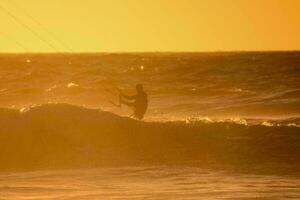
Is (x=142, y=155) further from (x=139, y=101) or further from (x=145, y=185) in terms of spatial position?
(x=145, y=185)

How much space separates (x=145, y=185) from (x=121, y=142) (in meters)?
7.30

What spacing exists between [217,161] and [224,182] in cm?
433

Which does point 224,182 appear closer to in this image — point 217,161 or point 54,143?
point 217,161

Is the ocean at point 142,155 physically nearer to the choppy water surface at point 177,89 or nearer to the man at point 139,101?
the man at point 139,101

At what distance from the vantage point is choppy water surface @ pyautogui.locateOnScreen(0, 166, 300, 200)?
17.7 meters

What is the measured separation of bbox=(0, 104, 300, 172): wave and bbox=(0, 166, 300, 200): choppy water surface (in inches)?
67.8

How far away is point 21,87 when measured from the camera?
2339 inches

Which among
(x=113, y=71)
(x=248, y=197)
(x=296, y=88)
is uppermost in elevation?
(x=113, y=71)

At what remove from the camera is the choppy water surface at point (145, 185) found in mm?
17688

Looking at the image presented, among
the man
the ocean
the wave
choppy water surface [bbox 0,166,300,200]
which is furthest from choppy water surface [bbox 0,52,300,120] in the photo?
choppy water surface [bbox 0,166,300,200]

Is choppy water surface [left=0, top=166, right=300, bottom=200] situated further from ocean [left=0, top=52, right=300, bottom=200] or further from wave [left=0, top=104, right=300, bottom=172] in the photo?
wave [left=0, top=104, right=300, bottom=172]

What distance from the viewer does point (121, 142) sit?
26344 millimetres

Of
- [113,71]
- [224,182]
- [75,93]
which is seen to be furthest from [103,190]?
[113,71]

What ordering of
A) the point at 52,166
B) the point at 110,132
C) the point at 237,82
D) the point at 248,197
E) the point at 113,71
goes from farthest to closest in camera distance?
the point at 113,71 → the point at 237,82 → the point at 110,132 → the point at 52,166 → the point at 248,197
